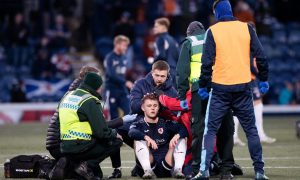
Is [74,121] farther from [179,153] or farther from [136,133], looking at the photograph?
[179,153]

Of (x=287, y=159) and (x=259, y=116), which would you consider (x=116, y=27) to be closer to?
(x=259, y=116)

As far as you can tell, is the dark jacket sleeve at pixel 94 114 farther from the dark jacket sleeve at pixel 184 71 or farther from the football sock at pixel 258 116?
the football sock at pixel 258 116

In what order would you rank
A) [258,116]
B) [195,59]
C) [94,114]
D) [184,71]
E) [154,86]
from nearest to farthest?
[94,114]
[184,71]
[195,59]
[154,86]
[258,116]

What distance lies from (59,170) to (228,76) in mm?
2392

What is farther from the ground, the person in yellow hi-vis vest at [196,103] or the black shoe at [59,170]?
the person in yellow hi-vis vest at [196,103]

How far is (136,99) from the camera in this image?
13250mm

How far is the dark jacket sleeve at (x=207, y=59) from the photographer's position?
11.0m

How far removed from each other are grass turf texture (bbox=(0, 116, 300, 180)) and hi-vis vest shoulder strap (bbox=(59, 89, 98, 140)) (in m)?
1.00

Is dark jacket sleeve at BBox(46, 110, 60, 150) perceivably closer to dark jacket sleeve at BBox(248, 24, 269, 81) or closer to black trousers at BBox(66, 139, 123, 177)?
black trousers at BBox(66, 139, 123, 177)

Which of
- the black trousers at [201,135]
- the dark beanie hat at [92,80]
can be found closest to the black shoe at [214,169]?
the black trousers at [201,135]

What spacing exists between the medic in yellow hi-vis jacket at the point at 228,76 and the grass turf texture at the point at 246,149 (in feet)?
3.28

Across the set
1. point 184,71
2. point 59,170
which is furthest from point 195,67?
point 59,170

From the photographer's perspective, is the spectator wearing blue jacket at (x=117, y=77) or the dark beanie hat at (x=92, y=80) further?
the spectator wearing blue jacket at (x=117, y=77)

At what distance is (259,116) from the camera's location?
1756 centimetres
